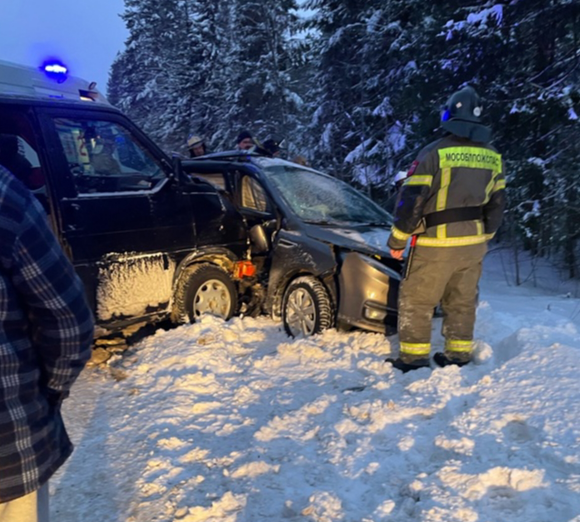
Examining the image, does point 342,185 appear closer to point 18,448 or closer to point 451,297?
point 451,297

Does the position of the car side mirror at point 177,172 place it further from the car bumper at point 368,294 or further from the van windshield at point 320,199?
the car bumper at point 368,294

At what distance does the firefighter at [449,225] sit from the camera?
3682 millimetres

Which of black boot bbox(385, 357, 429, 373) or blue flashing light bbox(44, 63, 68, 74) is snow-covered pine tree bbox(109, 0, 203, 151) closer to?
blue flashing light bbox(44, 63, 68, 74)

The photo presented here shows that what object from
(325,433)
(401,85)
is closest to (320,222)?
(325,433)

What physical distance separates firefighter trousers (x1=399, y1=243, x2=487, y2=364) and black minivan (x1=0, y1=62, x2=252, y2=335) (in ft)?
6.67

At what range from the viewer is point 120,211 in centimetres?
432

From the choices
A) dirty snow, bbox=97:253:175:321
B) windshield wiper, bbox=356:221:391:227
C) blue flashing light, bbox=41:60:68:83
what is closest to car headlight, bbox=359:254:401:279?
windshield wiper, bbox=356:221:391:227

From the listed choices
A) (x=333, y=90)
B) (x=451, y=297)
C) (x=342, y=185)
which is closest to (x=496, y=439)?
(x=451, y=297)

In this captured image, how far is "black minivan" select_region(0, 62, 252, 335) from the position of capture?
4.01 metres

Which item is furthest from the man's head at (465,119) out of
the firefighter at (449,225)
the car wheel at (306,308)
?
the car wheel at (306,308)

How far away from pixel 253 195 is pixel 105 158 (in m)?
1.72

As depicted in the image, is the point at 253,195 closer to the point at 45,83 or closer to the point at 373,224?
the point at 373,224

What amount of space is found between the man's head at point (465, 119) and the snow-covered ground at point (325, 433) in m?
1.71

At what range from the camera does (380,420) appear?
3.13m
